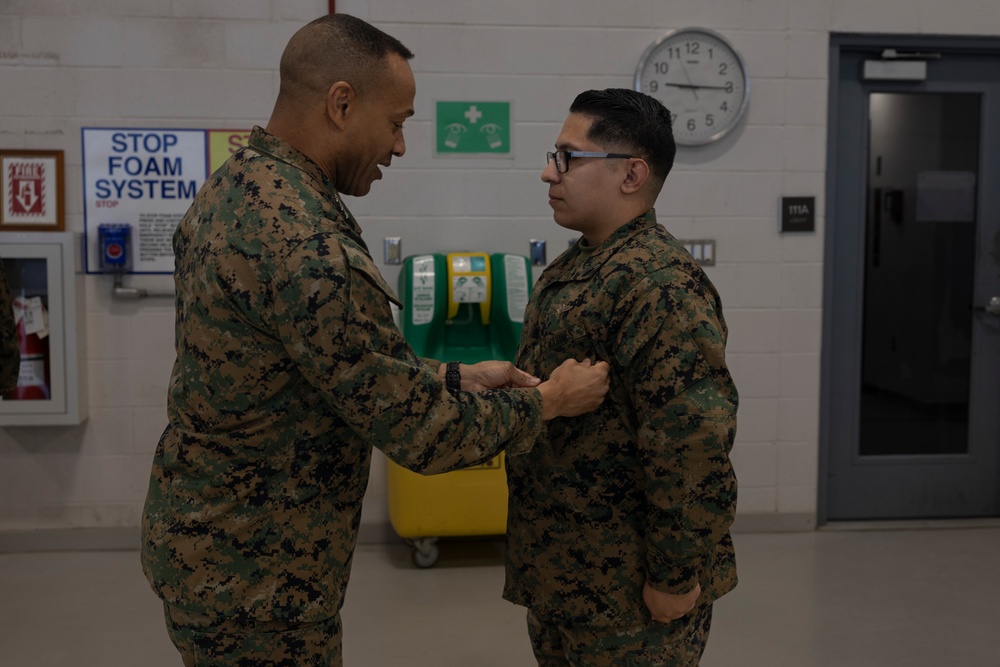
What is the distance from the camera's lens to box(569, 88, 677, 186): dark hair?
5.85ft

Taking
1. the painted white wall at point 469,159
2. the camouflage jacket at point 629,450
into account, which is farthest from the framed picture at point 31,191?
the camouflage jacket at point 629,450

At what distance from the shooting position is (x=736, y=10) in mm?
4129

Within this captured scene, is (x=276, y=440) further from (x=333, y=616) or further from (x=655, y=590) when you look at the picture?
(x=655, y=590)

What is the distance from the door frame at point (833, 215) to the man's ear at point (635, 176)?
2.77m

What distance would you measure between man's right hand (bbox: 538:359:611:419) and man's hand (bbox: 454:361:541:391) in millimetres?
91

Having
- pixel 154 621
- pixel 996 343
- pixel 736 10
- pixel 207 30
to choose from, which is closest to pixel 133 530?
pixel 154 621

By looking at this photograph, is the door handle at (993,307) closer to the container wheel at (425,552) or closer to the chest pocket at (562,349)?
the container wheel at (425,552)

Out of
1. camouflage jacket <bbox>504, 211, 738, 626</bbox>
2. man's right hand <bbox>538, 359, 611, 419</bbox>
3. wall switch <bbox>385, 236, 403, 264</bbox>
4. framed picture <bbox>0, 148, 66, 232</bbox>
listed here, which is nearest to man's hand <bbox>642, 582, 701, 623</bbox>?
camouflage jacket <bbox>504, 211, 738, 626</bbox>

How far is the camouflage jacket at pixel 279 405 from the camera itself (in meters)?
1.41

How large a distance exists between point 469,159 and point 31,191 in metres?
1.86

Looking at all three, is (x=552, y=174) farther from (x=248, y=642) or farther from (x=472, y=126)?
(x=472, y=126)

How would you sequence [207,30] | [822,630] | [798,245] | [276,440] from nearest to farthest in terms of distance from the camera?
[276,440] → [822,630] → [207,30] → [798,245]

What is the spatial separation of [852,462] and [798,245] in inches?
43.0

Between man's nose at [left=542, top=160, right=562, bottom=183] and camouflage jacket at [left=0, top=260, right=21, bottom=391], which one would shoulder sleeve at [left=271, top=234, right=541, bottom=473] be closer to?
man's nose at [left=542, top=160, right=562, bottom=183]
